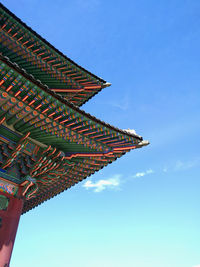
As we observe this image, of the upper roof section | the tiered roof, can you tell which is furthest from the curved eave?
the upper roof section

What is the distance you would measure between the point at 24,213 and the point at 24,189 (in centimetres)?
459

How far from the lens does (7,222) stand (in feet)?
23.1

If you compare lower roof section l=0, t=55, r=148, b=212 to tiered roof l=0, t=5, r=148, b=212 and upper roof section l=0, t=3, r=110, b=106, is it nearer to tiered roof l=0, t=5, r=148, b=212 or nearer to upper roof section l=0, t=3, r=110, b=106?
tiered roof l=0, t=5, r=148, b=212

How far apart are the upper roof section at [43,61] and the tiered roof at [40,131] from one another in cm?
3

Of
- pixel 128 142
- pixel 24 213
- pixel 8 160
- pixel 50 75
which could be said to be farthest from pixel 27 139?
pixel 24 213

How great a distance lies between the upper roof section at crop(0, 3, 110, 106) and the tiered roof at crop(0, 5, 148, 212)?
0.11ft

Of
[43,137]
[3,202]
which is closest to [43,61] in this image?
[43,137]

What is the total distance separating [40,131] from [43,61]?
12.3 ft

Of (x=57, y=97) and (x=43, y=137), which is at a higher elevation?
(x=57, y=97)

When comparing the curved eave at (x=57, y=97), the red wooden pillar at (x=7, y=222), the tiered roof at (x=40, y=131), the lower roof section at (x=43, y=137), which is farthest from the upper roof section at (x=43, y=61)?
the red wooden pillar at (x=7, y=222)

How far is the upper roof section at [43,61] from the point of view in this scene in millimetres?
9320

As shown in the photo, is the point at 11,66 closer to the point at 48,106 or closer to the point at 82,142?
the point at 48,106

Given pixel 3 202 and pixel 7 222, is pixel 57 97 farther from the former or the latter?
pixel 7 222

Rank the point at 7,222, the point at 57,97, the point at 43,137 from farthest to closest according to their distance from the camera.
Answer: the point at 43,137
the point at 7,222
the point at 57,97
